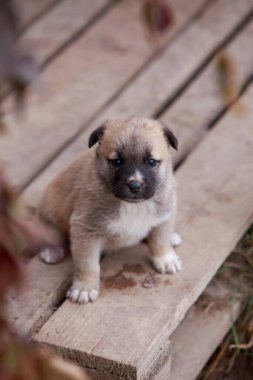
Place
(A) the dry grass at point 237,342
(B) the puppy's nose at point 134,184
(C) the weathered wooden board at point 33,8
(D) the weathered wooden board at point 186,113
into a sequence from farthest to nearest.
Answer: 1. (C) the weathered wooden board at point 33,8
2. (D) the weathered wooden board at point 186,113
3. (A) the dry grass at point 237,342
4. (B) the puppy's nose at point 134,184

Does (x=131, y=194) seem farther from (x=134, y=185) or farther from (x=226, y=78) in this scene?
(x=226, y=78)

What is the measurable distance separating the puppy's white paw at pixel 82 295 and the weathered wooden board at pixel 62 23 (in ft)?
6.61

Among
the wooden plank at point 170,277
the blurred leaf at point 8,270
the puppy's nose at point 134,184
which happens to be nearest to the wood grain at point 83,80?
the wooden plank at point 170,277

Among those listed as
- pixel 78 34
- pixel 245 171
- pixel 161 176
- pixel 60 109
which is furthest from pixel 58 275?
pixel 78 34

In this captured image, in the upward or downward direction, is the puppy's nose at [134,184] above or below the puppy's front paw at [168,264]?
above

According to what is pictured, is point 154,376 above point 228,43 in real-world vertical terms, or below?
above

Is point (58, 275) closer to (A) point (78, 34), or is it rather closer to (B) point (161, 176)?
(B) point (161, 176)

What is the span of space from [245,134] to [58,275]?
1304 mm

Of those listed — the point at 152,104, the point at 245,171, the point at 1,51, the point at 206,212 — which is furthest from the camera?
the point at 152,104

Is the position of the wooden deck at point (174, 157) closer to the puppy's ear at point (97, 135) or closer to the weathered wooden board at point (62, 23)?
the weathered wooden board at point (62, 23)

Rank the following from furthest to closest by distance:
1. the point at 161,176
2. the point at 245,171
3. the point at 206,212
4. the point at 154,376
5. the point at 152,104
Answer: the point at 152,104
the point at 245,171
the point at 206,212
the point at 161,176
the point at 154,376

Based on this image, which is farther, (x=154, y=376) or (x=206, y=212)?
(x=206, y=212)

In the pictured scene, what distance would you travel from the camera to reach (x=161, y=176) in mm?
3406

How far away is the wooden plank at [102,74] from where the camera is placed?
14.6 feet
